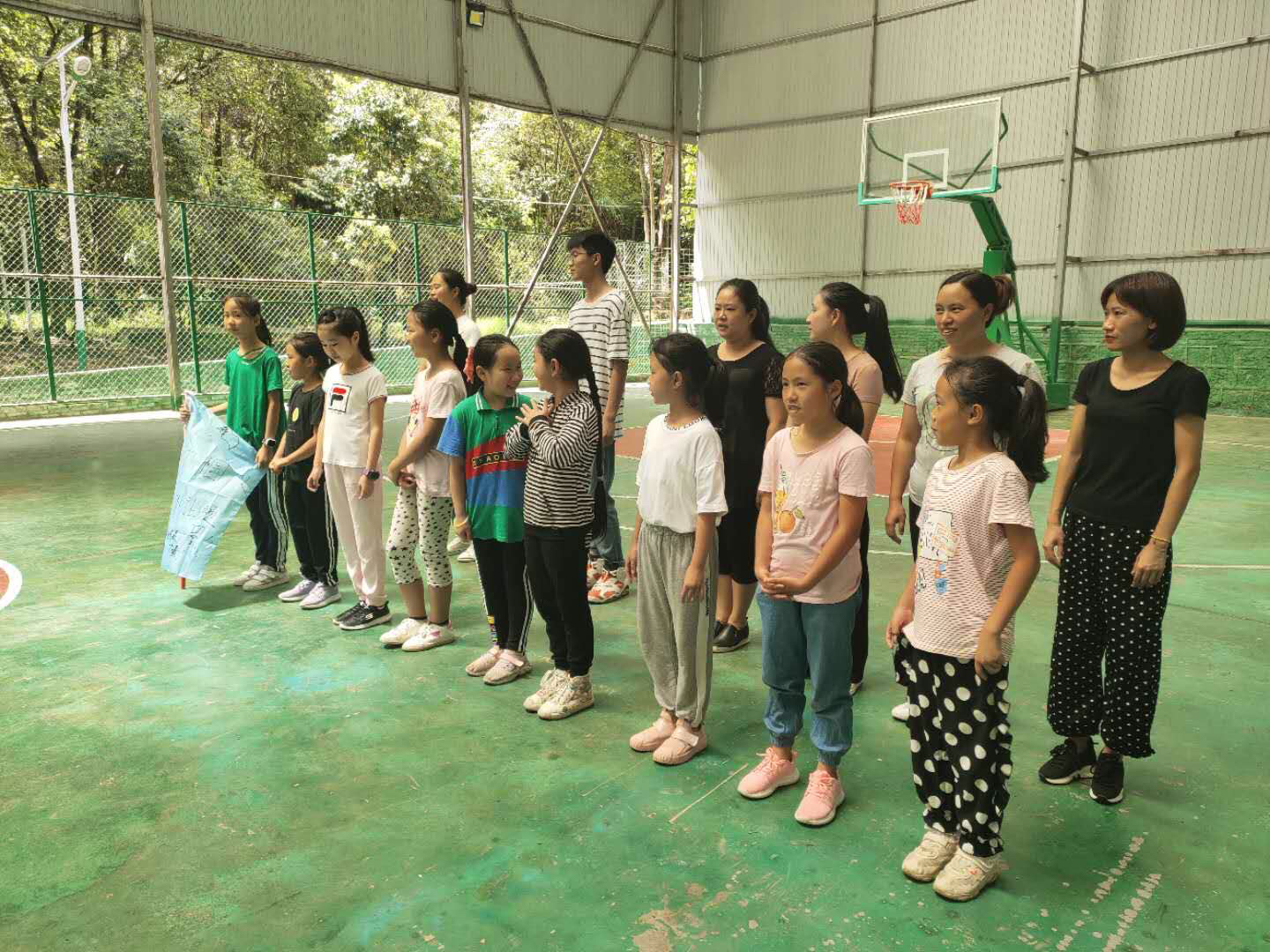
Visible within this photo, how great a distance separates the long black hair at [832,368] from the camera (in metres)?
2.31

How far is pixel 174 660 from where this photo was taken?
3566mm

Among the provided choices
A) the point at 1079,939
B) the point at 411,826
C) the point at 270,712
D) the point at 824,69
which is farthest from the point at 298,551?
the point at 824,69

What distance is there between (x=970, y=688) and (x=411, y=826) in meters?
1.42

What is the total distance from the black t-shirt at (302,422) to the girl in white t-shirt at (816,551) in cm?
244

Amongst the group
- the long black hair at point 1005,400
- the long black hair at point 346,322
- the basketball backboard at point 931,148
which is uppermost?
the basketball backboard at point 931,148

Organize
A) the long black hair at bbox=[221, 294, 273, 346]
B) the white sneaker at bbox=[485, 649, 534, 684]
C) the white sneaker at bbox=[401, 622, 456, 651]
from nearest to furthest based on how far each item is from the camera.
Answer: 1. the white sneaker at bbox=[485, 649, 534, 684]
2. the white sneaker at bbox=[401, 622, 456, 651]
3. the long black hair at bbox=[221, 294, 273, 346]

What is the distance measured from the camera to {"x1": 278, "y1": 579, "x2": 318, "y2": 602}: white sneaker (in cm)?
432

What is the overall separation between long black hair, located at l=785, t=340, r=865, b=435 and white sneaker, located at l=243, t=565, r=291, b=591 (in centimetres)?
320

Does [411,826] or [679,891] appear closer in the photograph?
[679,891]

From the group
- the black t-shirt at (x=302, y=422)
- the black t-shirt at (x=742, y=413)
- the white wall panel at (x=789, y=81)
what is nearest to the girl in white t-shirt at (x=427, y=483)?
the black t-shirt at (x=302, y=422)

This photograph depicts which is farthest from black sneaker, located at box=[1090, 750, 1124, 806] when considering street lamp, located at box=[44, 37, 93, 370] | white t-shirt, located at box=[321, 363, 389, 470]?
street lamp, located at box=[44, 37, 93, 370]

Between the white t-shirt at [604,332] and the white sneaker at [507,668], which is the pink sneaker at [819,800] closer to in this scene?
the white sneaker at [507,668]

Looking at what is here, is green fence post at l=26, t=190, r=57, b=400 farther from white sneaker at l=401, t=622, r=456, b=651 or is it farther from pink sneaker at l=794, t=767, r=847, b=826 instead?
pink sneaker at l=794, t=767, r=847, b=826

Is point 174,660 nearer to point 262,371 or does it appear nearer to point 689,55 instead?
point 262,371
